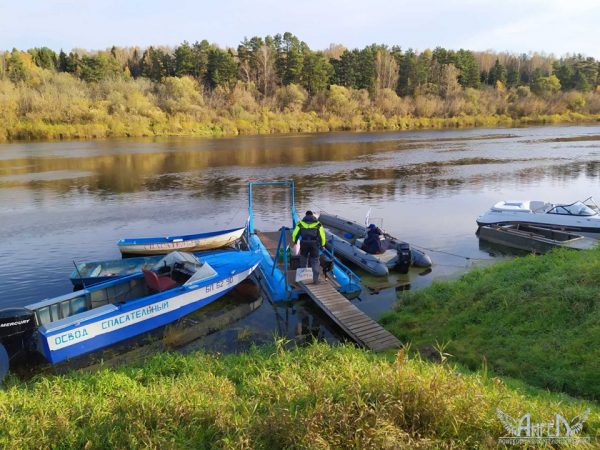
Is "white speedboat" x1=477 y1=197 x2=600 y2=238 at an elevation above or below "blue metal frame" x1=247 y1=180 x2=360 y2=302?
above

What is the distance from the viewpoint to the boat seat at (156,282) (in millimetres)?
12594

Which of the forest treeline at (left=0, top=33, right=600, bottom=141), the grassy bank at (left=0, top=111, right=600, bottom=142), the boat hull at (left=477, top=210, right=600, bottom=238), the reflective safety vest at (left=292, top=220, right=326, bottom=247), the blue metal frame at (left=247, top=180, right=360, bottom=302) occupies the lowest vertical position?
the blue metal frame at (left=247, top=180, right=360, bottom=302)

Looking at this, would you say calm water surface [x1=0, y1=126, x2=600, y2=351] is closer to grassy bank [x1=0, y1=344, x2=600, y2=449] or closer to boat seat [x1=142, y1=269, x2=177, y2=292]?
boat seat [x1=142, y1=269, x2=177, y2=292]

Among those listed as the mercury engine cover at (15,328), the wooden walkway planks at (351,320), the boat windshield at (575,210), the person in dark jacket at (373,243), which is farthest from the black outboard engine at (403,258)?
the mercury engine cover at (15,328)

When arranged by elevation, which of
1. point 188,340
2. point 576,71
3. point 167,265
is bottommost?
point 188,340

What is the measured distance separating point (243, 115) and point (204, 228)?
64.4 meters

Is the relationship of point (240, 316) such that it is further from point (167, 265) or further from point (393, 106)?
point (393, 106)

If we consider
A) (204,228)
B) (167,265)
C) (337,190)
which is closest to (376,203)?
(337,190)

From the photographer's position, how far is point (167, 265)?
13.8 m

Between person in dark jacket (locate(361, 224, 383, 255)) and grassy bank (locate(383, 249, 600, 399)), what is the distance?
4061 mm

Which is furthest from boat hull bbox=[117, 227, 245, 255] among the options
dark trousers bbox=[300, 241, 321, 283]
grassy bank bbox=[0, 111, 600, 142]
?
grassy bank bbox=[0, 111, 600, 142]

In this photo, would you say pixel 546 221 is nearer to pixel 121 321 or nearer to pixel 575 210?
pixel 575 210

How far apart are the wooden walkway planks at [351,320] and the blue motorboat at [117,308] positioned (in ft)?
9.23

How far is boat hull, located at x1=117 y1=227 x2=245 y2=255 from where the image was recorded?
17.7 meters
